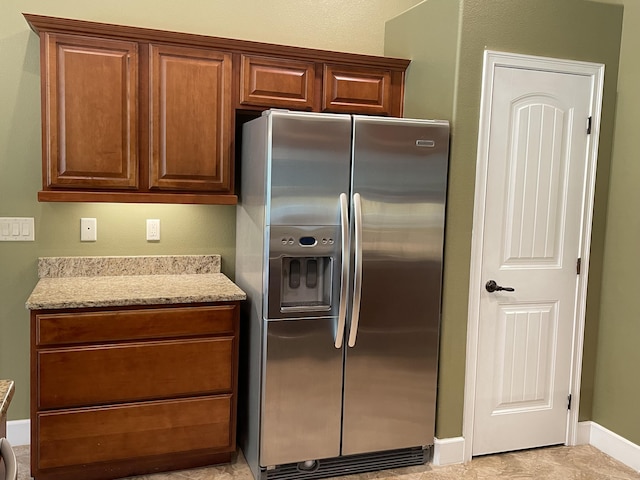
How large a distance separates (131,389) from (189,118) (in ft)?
4.19

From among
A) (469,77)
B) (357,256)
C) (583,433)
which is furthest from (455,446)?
(469,77)

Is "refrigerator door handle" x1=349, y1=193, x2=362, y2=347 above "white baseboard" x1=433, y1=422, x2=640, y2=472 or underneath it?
above

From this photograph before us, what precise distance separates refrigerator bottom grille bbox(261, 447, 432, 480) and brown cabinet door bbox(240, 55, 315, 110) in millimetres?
1763

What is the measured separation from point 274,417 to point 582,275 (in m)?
1.78

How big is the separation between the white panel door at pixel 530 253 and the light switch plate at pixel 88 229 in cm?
197

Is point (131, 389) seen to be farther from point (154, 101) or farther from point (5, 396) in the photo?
point (5, 396)

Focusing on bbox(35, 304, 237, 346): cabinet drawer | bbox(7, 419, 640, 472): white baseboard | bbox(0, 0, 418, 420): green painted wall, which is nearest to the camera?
bbox(35, 304, 237, 346): cabinet drawer

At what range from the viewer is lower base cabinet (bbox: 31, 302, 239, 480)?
265 cm

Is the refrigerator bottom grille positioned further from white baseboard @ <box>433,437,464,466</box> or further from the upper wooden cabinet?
the upper wooden cabinet

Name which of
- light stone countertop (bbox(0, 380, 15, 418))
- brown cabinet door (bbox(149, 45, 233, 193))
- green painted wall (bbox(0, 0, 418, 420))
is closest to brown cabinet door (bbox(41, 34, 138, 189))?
brown cabinet door (bbox(149, 45, 233, 193))

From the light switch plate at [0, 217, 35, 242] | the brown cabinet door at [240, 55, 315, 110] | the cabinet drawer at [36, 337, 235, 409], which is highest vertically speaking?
the brown cabinet door at [240, 55, 315, 110]

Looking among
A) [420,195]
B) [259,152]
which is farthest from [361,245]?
[259,152]

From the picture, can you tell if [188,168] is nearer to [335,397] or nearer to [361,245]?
[361,245]

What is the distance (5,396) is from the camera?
4.53 feet
